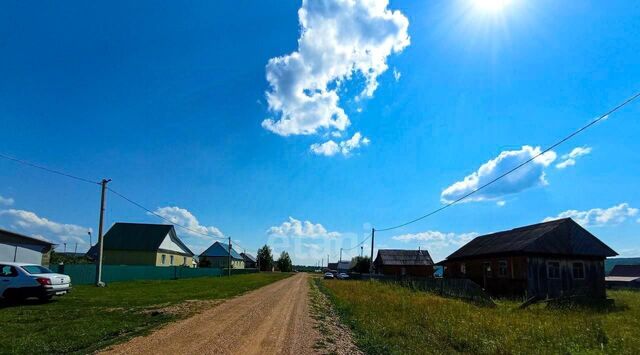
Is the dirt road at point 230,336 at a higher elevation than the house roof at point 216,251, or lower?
lower

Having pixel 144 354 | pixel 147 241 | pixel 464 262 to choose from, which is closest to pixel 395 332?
pixel 144 354

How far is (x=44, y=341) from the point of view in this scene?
8.84 meters

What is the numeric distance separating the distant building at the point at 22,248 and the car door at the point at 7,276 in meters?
13.9

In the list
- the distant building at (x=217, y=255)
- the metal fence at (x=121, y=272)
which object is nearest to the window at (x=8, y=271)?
the metal fence at (x=121, y=272)

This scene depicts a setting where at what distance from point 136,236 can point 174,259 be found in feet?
25.2

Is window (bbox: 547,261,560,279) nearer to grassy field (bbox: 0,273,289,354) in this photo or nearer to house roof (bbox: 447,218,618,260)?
house roof (bbox: 447,218,618,260)

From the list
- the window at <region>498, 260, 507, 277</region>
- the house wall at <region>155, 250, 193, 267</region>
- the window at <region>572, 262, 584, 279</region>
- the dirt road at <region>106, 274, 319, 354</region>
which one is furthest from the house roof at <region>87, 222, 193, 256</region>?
the window at <region>572, 262, 584, 279</region>

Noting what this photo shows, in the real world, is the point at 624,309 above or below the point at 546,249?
below

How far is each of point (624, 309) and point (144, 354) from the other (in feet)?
84.7

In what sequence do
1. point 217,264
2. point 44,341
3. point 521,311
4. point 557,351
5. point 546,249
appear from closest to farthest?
1. point 44,341
2. point 557,351
3. point 521,311
4. point 546,249
5. point 217,264

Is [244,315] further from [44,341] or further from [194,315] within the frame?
[44,341]

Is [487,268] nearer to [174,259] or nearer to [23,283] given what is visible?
[23,283]

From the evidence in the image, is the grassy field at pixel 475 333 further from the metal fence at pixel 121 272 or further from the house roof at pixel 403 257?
the house roof at pixel 403 257

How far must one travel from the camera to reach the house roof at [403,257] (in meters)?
67.1
